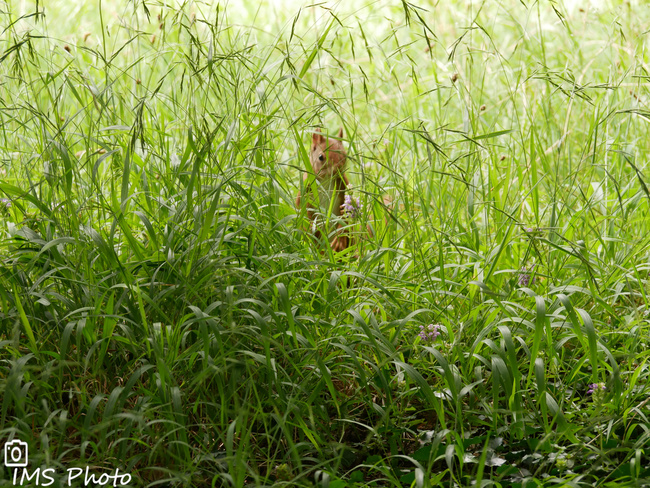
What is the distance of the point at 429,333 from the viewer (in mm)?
1990

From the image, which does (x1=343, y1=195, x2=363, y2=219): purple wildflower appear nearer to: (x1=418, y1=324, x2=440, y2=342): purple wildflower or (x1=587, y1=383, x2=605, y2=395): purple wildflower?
(x1=418, y1=324, x2=440, y2=342): purple wildflower

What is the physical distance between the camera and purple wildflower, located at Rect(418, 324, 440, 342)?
1969mm

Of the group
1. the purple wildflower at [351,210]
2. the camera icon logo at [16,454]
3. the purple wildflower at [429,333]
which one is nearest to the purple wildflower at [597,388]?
the purple wildflower at [429,333]

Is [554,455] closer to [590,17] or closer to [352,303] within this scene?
[352,303]

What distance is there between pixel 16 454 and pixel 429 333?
1.12m

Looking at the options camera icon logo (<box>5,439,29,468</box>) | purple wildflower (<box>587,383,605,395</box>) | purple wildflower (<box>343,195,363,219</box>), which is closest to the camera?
camera icon logo (<box>5,439,29,468</box>)

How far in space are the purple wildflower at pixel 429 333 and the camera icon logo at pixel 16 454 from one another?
1.08 meters

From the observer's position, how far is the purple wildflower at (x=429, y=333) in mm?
1969

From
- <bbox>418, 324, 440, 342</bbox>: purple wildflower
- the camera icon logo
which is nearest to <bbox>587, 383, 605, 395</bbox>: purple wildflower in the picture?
<bbox>418, 324, 440, 342</bbox>: purple wildflower

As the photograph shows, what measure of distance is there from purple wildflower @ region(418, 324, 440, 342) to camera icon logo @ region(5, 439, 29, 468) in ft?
3.53

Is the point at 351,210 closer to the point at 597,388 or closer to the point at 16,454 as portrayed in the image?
the point at 597,388

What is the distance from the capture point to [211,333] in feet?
5.92

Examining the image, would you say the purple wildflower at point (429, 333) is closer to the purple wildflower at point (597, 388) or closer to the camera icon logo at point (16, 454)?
the purple wildflower at point (597, 388)

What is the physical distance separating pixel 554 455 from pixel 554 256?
0.73 meters
